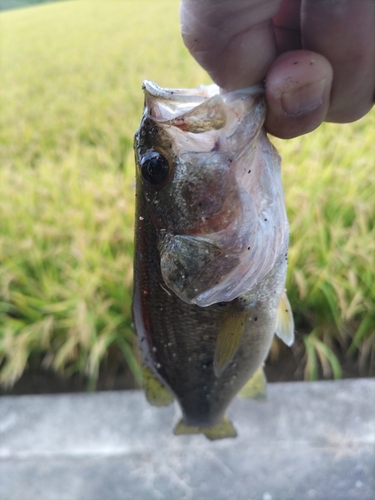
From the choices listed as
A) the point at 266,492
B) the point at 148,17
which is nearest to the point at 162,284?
the point at 266,492

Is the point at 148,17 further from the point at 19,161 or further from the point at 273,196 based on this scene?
the point at 273,196

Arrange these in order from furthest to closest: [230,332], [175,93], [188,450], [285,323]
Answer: [188,450], [285,323], [230,332], [175,93]

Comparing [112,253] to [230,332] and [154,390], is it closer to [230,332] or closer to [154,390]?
[154,390]

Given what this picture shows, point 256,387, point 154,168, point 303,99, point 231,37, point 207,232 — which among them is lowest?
point 256,387

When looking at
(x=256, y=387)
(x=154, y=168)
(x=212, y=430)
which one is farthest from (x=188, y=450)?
(x=154, y=168)

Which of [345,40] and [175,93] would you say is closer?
[345,40]

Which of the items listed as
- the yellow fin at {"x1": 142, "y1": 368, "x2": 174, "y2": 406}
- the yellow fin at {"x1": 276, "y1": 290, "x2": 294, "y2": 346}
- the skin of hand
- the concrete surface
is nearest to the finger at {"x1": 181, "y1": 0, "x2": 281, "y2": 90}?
the skin of hand
